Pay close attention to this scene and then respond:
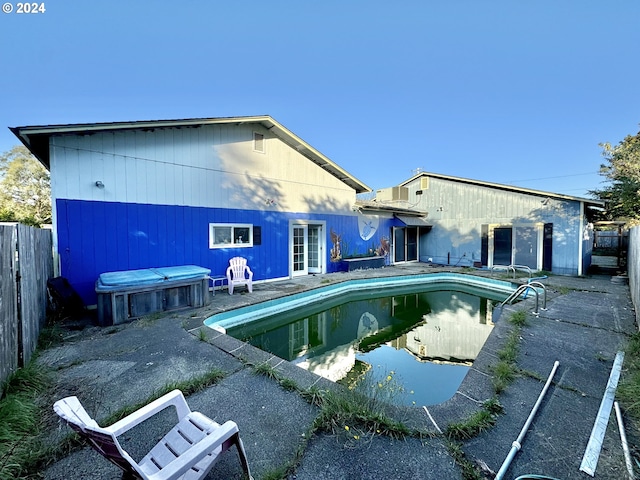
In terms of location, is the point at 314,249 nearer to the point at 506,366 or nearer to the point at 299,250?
the point at 299,250

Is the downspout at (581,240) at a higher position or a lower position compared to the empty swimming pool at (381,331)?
higher

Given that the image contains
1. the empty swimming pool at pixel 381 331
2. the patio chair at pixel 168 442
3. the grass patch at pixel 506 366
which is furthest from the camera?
the empty swimming pool at pixel 381 331

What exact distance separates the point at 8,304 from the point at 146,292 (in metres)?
2.81

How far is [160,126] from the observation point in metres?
6.65

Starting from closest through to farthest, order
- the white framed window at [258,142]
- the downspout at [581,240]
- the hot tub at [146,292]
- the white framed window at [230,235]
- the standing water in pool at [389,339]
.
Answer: the standing water in pool at [389,339], the hot tub at [146,292], the white framed window at [230,235], the white framed window at [258,142], the downspout at [581,240]

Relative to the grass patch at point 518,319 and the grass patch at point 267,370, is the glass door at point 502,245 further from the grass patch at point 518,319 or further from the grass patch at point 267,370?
the grass patch at point 267,370

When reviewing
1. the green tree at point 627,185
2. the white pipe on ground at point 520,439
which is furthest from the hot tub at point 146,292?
the green tree at point 627,185

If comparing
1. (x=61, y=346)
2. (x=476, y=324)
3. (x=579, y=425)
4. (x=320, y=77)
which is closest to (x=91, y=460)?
(x=61, y=346)

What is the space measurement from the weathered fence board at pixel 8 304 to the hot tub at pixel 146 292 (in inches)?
83.0

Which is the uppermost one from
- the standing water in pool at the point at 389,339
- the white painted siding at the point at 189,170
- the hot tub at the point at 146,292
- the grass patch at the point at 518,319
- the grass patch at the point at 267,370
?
the white painted siding at the point at 189,170

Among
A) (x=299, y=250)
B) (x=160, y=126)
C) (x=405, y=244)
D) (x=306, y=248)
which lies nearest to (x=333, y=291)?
(x=299, y=250)

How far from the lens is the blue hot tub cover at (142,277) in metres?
5.04

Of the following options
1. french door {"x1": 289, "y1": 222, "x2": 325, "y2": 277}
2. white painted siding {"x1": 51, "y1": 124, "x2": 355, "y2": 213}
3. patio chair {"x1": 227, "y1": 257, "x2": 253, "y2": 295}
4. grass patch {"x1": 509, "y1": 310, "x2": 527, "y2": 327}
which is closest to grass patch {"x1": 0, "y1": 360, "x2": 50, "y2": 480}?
white painted siding {"x1": 51, "y1": 124, "x2": 355, "y2": 213}

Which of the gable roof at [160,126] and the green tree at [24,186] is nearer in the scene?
the gable roof at [160,126]
